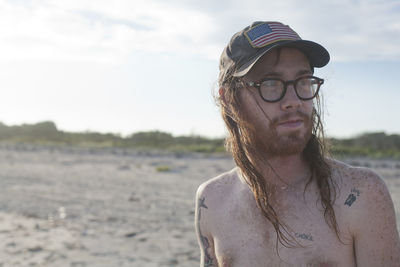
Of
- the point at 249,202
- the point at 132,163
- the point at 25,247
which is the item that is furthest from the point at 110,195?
the point at 249,202

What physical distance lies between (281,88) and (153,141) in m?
21.0

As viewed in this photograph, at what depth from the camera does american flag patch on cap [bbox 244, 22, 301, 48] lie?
2.01 m

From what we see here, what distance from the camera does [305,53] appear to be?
6.77ft

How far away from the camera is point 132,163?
46.8 feet

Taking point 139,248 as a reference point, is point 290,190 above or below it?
above

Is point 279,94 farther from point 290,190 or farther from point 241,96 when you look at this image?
point 290,190

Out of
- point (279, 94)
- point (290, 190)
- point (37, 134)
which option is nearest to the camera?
point (279, 94)

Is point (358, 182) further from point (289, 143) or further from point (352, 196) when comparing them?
point (289, 143)

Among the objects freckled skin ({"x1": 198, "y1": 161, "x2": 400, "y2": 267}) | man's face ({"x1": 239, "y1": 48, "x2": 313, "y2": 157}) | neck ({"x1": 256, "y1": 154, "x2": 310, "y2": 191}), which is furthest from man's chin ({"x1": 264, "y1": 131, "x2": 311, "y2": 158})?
freckled skin ({"x1": 198, "y1": 161, "x2": 400, "y2": 267})

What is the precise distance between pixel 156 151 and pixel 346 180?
53.1 ft

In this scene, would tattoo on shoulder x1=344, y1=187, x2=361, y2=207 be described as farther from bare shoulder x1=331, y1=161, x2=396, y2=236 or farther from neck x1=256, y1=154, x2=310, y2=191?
neck x1=256, y1=154, x2=310, y2=191

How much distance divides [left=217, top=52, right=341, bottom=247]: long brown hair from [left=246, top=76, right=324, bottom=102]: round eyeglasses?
0.58ft

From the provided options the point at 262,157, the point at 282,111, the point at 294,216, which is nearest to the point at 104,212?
the point at 262,157

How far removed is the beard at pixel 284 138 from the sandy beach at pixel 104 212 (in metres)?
3.09
